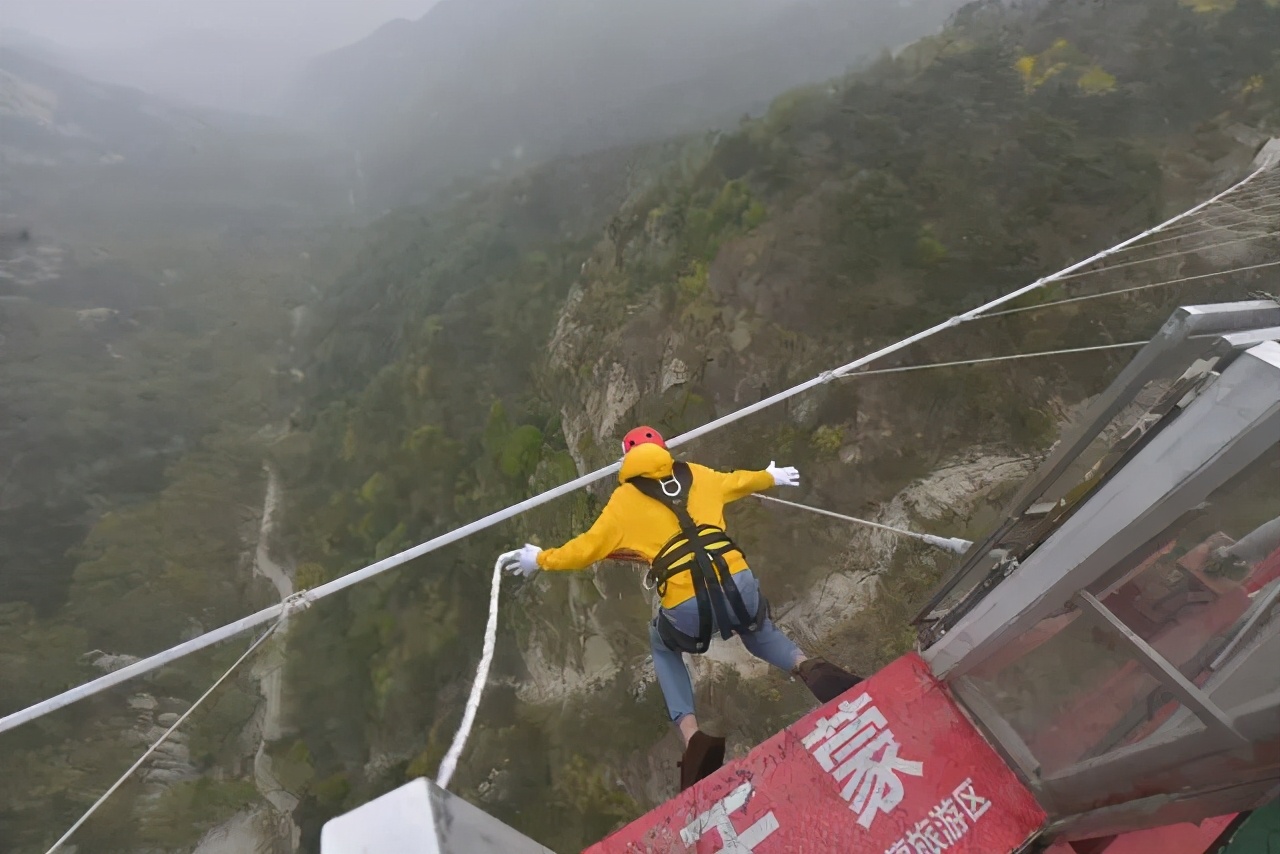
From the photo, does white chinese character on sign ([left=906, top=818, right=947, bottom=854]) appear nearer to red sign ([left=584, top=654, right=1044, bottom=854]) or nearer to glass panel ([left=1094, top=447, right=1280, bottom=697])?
red sign ([left=584, top=654, right=1044, bottom=854])

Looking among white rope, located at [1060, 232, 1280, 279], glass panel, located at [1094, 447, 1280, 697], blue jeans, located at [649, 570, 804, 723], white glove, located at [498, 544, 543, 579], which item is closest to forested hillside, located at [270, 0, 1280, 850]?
white rope, located at [1060, 232, 1280, 279]

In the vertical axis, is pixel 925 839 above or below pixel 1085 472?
below

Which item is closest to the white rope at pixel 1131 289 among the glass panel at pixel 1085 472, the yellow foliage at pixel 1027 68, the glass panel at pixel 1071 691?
the glass panel at pixel 1085 472

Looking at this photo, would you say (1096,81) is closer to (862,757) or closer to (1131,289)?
(1131,289)

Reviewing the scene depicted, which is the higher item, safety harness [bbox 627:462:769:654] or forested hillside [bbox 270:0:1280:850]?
forested hillside [bbox 270:0:1280:850]

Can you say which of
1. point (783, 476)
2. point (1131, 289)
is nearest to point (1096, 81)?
point (1131, 289)

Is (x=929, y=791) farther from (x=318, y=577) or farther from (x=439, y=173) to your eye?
(x=439, y=173)

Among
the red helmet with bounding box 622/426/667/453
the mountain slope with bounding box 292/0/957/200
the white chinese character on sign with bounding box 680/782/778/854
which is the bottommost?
the white chinese character on sign with bounding box 680/782/778/854

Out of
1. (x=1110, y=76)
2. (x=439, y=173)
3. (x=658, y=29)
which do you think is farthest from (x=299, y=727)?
(x=439, y=173)
